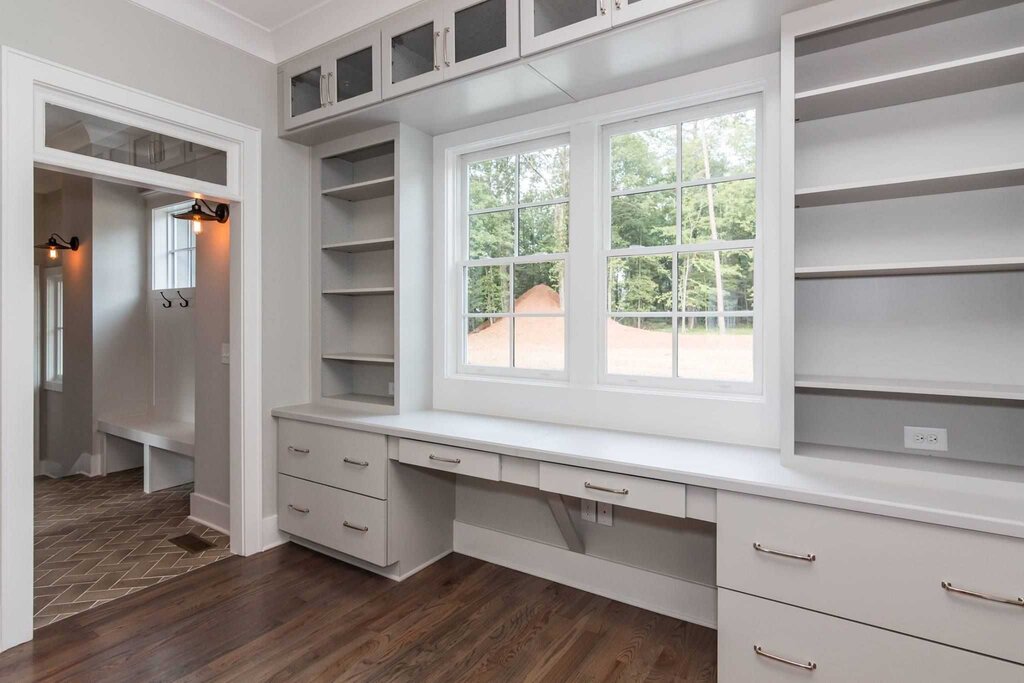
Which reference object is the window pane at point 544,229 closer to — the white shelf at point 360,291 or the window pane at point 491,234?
the window pane at point 491,234

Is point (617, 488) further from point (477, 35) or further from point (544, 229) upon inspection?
point (477, 35)

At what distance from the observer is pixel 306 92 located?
10.5 ft

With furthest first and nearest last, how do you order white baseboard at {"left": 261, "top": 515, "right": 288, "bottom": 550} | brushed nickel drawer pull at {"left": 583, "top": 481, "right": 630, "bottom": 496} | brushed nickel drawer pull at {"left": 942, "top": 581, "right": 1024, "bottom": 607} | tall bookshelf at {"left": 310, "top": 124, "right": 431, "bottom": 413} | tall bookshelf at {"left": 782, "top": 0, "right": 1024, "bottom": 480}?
white baseboard at {"left": 261, "top": 515, "right": 288, "bottom": 550}
tall bookshelf at {"left": 310, "top": 124, "right": 431, "bottom": 413}
brushed nickel drawer pull at {"left": 583, "top": 481, "right": 630, "bottom": 496}
tall bookshelf at {"left": 782, "top": 0, "right": 1024, "bottom": 480}
brushed nickel drawer pull at {"left": 942, "top": 581, "right": 1024, "bottom": 607}

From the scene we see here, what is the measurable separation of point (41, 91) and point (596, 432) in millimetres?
2901

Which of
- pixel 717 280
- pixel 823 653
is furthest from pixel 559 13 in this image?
pixel 823 653

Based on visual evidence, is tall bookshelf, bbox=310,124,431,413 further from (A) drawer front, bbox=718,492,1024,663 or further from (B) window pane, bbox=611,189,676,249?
(A) drawer front, bbox=718,492,1024,663

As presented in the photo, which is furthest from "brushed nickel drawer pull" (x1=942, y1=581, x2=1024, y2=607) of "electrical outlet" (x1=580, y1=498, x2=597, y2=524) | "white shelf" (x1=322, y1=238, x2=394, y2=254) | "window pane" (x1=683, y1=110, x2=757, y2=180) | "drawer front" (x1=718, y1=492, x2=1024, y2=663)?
"white shelf" (x1=322, y1=238, x2=394, y2=254)

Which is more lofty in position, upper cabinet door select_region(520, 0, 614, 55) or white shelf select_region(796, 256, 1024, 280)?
upper cabinet door select_region(520, 0, 614, 55)

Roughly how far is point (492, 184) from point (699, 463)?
6.57 feet

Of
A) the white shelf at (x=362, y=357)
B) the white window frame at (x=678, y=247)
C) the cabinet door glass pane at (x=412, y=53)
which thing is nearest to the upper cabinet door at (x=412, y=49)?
the cabinet door glass pane at (x=412, y=53)

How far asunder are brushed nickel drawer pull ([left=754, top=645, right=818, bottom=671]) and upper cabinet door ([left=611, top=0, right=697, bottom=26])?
2267 millimetres

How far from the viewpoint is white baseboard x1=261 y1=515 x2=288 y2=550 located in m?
3.26

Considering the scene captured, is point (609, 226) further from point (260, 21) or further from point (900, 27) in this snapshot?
point (260, 21)

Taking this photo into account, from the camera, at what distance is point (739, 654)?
183cm
